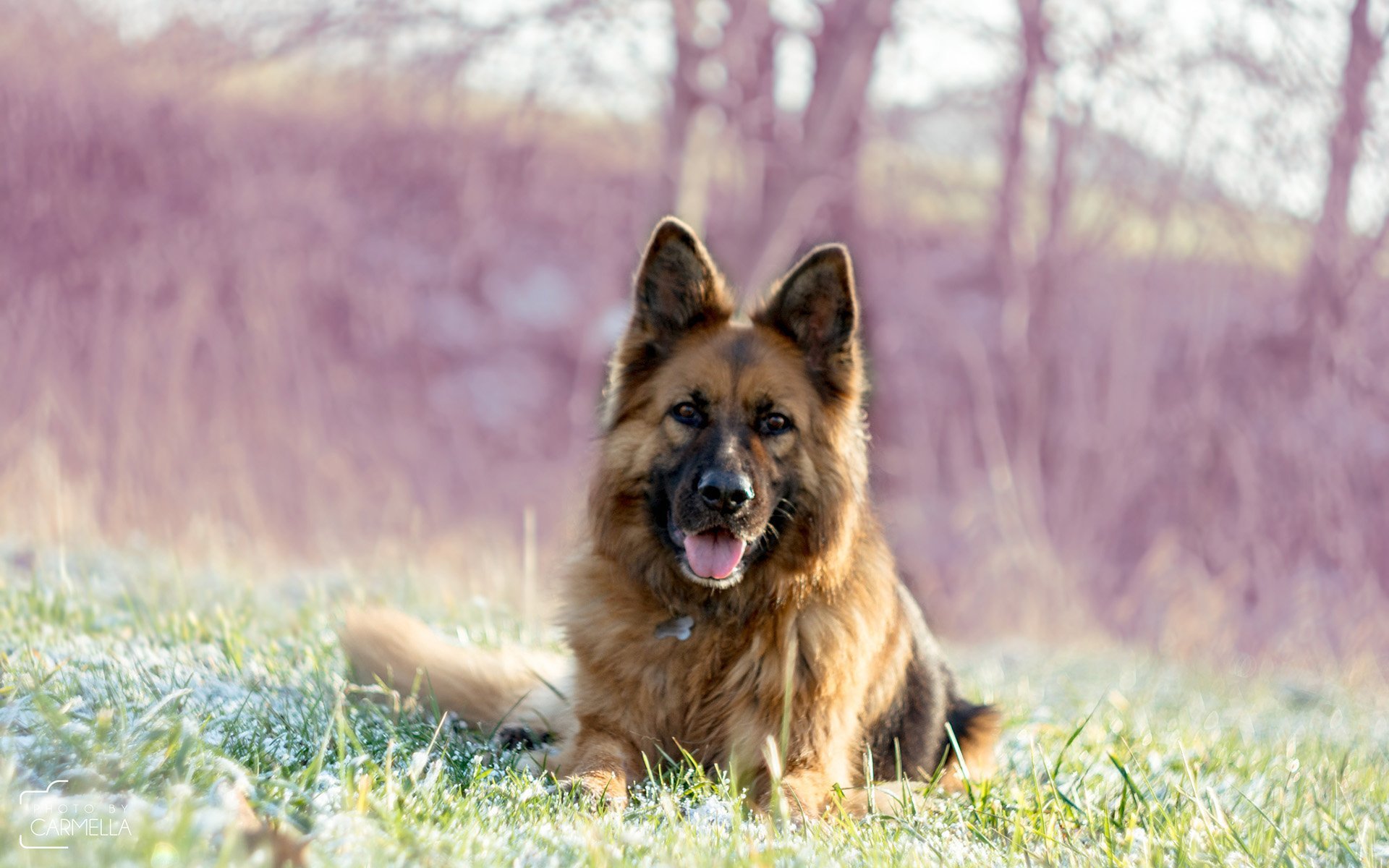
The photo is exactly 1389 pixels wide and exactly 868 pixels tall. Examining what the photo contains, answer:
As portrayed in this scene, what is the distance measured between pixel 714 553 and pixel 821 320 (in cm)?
97

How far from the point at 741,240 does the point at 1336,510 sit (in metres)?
8.87

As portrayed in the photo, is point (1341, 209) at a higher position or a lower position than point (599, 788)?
higher

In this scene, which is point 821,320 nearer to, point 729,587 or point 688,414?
point 688,414

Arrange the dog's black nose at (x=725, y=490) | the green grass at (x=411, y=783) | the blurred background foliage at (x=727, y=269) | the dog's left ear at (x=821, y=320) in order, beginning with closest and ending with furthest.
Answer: the green grass at (x=411, y=783) < the dog's black nose at (x=725, y=490) < the dog's left ear at (x=821, y=320) < the blurred background foliage at (x=727, y=269)

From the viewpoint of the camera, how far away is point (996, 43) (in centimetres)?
1189

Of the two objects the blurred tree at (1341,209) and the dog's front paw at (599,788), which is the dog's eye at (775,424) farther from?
the blurred tree at (1341,209)

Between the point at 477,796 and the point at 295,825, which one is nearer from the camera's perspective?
the point at 295,825

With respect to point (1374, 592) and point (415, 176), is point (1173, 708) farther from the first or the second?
point (415, 176)

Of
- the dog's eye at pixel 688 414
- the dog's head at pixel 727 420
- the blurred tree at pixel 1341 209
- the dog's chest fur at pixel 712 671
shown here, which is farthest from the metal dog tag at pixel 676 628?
the blurred tree at pixel 1341 209

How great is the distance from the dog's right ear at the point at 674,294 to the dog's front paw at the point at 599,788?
1.52 metres

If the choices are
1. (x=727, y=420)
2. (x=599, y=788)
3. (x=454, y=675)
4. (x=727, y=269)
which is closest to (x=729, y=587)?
(x=727, y=420)

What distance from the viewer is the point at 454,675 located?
12.6 feet

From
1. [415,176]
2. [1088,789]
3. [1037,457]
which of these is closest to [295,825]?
[1088,789]

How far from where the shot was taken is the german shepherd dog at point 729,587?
3.32 meters
